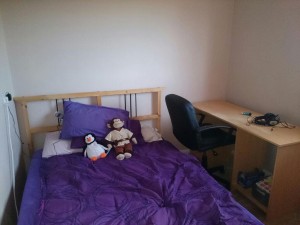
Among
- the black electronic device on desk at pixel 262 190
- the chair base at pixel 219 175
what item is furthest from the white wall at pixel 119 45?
the black electronic device on desk at pixel 262 190

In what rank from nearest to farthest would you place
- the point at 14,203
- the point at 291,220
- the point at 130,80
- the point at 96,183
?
1. the point at 96,183
2. the point at 14,203
3. the point at 291,220
4. the point at 130,80

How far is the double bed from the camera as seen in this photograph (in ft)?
4.34

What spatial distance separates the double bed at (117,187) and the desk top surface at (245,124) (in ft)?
1.85

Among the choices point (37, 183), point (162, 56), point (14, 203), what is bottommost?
point (14, 203)

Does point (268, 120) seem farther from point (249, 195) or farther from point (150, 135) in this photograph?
point (150, 135)

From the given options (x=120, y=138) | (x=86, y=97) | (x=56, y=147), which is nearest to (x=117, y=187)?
(x=120, y=138)

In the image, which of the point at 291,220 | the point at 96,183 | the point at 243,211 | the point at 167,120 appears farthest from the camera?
the point at 167,120

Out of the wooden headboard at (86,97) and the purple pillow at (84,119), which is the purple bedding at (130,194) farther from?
the wooden headboard at (86,97)

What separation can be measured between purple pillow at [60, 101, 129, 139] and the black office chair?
569 mm

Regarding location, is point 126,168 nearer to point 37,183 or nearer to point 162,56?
point 37,183

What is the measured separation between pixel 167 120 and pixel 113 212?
64.8 inches

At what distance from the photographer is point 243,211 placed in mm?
1351

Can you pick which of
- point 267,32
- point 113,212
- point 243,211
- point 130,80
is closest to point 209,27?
point 267,32

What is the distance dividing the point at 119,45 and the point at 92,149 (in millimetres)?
1123
